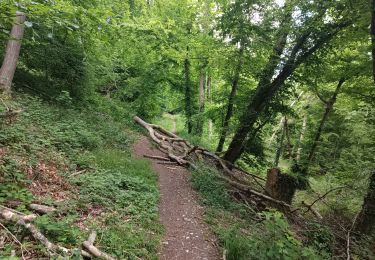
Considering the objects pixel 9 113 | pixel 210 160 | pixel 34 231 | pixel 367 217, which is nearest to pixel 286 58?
pixel 210 160

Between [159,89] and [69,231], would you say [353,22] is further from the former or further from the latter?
[159,89]

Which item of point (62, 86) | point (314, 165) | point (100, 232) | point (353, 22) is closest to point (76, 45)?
point (62, 86)

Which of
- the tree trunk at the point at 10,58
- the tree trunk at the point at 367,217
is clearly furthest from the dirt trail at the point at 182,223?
the tree trunk at the point at 10,58

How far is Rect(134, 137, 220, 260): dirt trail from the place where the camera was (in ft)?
17.2

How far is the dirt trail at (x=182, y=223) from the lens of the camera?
5.25 meters

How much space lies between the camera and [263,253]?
4.80 meters

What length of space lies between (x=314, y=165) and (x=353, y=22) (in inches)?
210

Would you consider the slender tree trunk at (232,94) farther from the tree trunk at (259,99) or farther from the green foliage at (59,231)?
the green foliage at (59,231)

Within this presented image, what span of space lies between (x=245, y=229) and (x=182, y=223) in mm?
1450

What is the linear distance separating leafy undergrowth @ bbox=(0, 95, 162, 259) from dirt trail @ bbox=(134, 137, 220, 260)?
306 mm

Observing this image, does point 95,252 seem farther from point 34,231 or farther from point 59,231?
point 34,231

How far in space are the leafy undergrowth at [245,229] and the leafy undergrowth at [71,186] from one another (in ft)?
4.61

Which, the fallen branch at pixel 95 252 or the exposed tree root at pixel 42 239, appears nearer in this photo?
the exposed tree root at pixel 42 239

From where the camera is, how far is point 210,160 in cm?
1228
